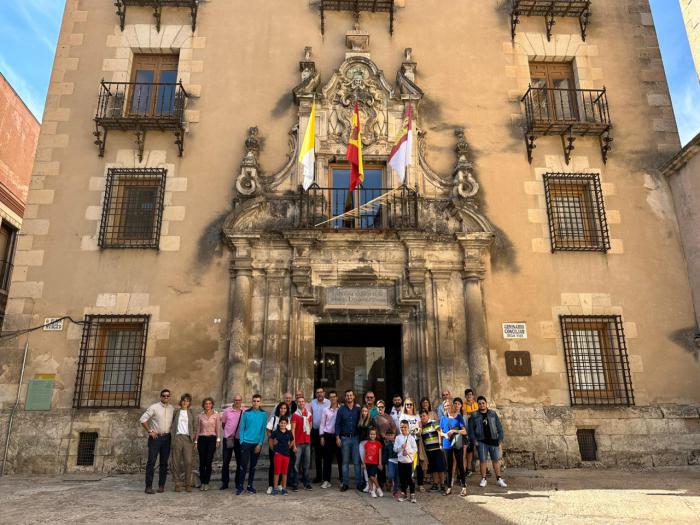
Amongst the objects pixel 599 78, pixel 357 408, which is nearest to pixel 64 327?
pixel 357 408

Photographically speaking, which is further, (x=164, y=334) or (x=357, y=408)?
(x=164, y=334)

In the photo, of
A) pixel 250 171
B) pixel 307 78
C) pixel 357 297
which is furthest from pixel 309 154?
pixel 357 297

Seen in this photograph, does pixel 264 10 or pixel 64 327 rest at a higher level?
pixel 264 10

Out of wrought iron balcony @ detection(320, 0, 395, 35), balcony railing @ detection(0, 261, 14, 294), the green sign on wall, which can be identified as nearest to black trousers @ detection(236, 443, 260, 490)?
A: the green sign on wall

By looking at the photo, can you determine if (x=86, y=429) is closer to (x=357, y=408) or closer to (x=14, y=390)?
(x=14, y=390)

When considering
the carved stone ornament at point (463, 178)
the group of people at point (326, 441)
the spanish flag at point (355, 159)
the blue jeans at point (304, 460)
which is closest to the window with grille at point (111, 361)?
the group of people at point (326, 441)

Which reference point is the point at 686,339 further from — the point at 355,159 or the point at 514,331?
the point at 355,159

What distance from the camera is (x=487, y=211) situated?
37.2 ft

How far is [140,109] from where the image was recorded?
12.1m

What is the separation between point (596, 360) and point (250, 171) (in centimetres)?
803

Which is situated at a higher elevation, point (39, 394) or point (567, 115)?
point (567, 115)

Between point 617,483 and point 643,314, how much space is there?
4.03 m

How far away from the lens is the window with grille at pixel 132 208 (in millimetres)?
11039

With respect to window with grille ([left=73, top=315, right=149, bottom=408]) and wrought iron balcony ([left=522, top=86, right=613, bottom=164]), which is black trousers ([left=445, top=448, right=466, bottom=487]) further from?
wrought iron balcony ([left=522, top=86, right=613, bottom=164])
